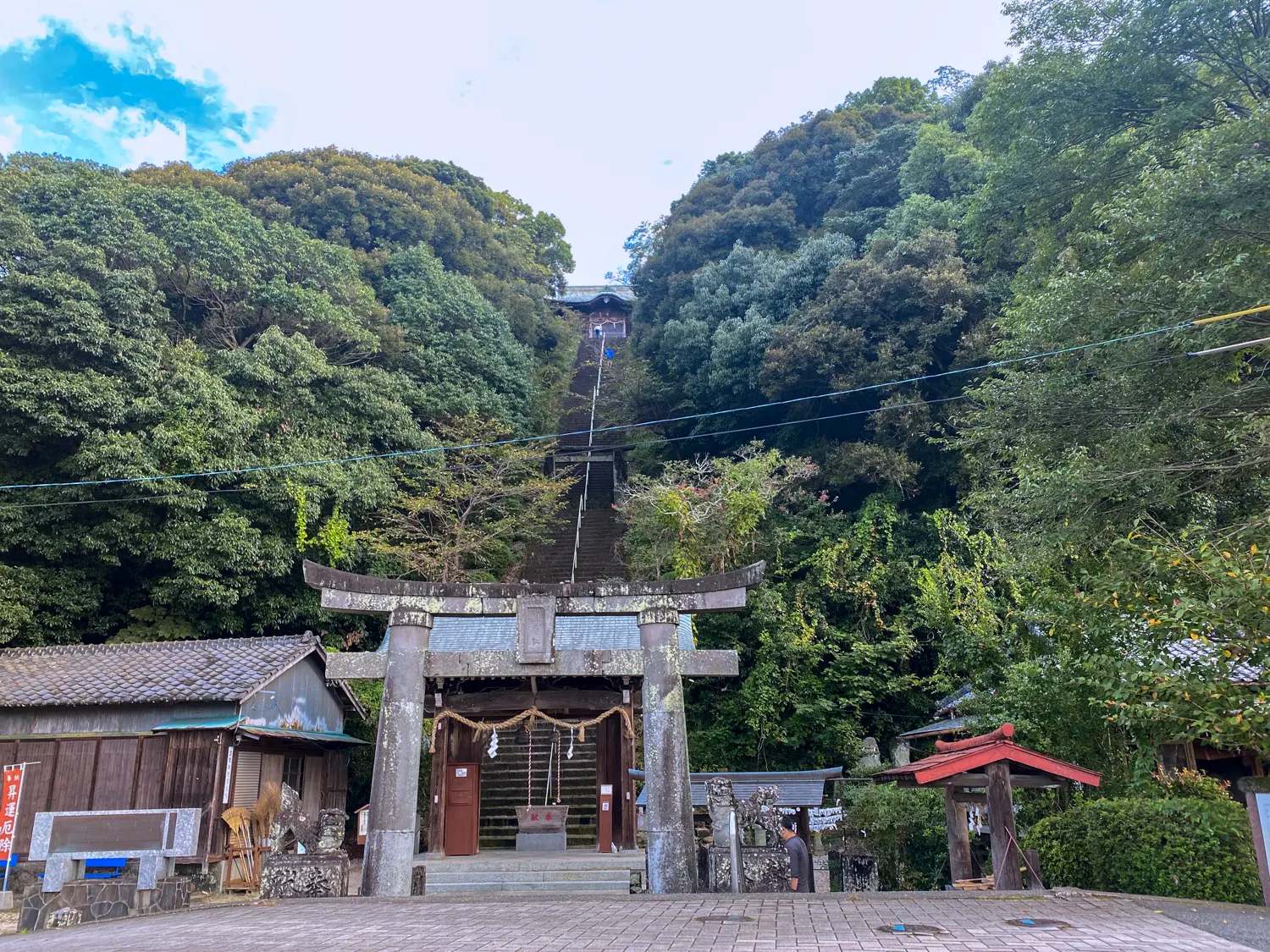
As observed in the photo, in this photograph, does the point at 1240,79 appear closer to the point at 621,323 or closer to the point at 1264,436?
the point at 1264,436

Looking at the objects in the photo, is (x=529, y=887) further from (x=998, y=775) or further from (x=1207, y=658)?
(x=1207, y=658)

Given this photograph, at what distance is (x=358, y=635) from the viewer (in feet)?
71.5

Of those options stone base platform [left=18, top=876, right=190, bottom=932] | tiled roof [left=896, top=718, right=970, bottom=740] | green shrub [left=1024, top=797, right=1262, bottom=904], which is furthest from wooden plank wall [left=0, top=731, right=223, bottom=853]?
green shrub [left=1024, top=797, right=1262, bottom=904]

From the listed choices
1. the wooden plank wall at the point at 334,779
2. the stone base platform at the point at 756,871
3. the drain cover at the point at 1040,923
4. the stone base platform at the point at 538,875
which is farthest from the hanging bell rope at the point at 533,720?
the drain cover at the point at 1040,923

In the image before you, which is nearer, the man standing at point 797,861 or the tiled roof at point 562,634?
the man standing at point 797,861

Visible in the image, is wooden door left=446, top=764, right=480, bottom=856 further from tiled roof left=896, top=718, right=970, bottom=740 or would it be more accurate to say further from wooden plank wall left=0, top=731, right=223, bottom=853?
tiled roof left=896, top=718, right=970, bottom=740

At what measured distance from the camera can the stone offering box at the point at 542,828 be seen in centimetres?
1703

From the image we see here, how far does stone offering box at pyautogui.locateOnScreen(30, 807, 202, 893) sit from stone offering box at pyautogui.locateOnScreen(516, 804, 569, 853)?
6.20 metres

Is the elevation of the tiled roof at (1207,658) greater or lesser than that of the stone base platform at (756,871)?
greater

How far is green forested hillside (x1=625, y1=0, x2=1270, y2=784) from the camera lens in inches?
384

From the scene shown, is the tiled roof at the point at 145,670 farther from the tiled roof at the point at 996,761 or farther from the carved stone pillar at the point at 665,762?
the tiled roof at the point at 996,761

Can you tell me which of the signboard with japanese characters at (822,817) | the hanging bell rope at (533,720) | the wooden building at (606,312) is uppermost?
the wooden building at (606,312)

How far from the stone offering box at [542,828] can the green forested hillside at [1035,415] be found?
4.51 meters

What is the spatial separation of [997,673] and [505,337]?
22.5 metres
